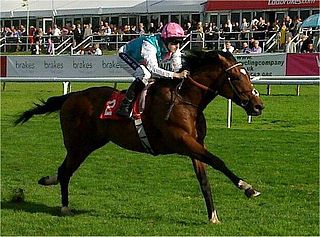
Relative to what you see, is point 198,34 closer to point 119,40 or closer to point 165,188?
point 119,40

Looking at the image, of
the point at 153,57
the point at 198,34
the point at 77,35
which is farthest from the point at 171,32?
the point at 77,35

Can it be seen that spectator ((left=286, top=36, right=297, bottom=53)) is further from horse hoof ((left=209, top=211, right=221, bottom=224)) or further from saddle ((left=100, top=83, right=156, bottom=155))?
horse hoof ((left=209, top=211, right=221, bottom=224))

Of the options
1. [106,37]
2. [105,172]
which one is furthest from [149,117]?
[106,37]

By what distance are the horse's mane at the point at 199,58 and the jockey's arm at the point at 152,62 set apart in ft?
0.69

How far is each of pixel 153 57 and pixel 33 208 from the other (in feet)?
5.87

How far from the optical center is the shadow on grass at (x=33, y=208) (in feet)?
21.5

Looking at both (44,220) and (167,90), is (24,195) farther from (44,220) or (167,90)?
(167,90)

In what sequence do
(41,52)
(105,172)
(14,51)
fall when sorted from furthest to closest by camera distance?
(14,51) < (41,52) < (105,172)

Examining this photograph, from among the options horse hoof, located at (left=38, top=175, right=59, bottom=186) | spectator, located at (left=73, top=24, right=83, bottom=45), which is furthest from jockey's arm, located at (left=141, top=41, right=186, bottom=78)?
spectator, located at (left=73, top=24, right=83, bottom=45)

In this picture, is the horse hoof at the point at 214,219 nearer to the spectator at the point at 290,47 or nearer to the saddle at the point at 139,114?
the saddle at the point at 139,114

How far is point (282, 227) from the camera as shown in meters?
5.68

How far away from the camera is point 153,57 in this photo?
6.30 meters

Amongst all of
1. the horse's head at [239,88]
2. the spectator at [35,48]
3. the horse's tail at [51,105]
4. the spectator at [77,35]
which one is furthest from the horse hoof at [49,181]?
the spectator at [35,48]

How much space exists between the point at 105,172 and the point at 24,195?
1509 mm
